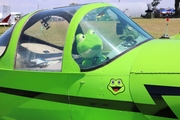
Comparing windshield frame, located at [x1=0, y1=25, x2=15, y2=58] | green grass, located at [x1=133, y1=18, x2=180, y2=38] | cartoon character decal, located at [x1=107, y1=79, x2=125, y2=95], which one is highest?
windshield frame, located at [x1=0, y1=25, x2=15, y2=58]

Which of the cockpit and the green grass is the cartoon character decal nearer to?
the cockpit

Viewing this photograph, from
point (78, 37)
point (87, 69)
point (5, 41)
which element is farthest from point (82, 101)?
point (5, 41)

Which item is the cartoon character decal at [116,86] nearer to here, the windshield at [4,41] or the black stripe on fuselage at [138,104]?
the black stripe on fuselage at [138,104]

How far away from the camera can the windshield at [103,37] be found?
2613mm

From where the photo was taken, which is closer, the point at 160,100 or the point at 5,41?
the point at 160,100

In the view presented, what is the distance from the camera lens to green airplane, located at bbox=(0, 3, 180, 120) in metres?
2.20

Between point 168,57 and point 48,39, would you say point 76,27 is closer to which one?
point 48,39

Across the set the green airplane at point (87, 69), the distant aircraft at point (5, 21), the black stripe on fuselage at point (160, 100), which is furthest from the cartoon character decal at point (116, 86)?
the distant aircraft at point (5, 21)

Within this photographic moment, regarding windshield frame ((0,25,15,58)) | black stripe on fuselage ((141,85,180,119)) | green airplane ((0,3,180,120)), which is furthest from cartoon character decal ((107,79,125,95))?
windshield frame ((0,25,15,58))

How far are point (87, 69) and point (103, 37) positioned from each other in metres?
0.42

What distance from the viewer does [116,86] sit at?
2.31 m

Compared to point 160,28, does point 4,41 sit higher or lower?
higher

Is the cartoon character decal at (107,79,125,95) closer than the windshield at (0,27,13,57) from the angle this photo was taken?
Yes

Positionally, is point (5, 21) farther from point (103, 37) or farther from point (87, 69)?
point (87, 69)
